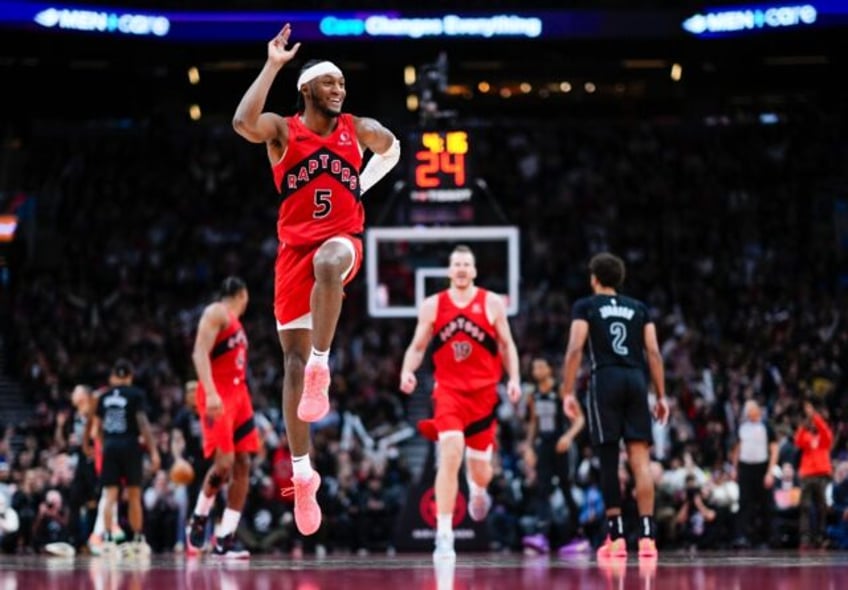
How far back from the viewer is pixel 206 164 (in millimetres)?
32188

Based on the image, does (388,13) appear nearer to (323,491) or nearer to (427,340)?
(323,491)

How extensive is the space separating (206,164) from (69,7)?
582cm

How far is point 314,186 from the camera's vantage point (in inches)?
328

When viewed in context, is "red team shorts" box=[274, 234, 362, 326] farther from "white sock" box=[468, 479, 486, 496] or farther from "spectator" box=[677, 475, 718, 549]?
"spectator" box=[677, 475, 718, 549]

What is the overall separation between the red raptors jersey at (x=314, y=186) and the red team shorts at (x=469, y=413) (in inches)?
143

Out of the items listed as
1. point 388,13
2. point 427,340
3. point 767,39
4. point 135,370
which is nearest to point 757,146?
point 767,39

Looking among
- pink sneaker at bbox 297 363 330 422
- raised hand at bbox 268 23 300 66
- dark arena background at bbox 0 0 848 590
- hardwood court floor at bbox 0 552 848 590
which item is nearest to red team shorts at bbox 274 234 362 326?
pink sneaker at bbox 297 363 330 422

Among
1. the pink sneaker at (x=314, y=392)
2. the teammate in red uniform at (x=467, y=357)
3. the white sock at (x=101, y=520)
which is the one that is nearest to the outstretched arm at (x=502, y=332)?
the teammate in red uniform at (x=467, y=357)

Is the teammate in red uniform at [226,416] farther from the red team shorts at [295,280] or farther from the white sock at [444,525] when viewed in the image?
the red team shorts at [295,280]

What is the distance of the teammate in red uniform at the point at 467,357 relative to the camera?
39.0ft

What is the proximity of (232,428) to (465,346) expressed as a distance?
6.74ft

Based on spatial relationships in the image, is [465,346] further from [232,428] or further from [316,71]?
[316,71]

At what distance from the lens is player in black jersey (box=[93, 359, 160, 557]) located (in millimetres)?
15766

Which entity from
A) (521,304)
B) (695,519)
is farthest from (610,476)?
(521,304)
